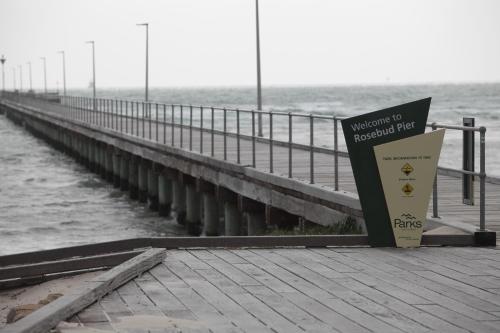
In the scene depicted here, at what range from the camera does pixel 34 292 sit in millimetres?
8305

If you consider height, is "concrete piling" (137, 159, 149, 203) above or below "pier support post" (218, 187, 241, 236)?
below

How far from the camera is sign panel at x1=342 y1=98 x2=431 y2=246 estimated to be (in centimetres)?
842

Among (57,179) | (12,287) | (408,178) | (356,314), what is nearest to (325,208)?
(408,178)

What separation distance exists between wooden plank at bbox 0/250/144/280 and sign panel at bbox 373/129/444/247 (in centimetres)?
227

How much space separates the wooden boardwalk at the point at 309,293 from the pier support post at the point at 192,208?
51.6 feet

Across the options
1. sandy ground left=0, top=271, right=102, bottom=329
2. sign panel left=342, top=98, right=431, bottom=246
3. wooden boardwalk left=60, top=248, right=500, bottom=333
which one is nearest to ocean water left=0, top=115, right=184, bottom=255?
sandy ground left=0, top=271, right=102, bottom=329

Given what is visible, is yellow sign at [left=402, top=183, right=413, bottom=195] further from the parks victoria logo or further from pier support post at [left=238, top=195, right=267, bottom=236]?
pier support post at [left=238, top=195, right=267, bottom=236]

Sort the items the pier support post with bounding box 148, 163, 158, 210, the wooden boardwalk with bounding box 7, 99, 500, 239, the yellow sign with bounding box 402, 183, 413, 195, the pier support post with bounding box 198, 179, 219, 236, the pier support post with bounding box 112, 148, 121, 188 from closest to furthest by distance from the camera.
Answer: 1. the yellow sign with bounding box 402, 183, 413, 195
2. the wooden boardwalk with bounding box 7, 99, 500, 239
3. the pier support post with bounding box 198, 179, 219, 236
4. the pier support post with bounding box 148, 163, 158, 210
5. the pier support post with bounding box 112, 148, 121, 188

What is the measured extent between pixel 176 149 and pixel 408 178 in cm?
1582

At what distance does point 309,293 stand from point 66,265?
2.64m

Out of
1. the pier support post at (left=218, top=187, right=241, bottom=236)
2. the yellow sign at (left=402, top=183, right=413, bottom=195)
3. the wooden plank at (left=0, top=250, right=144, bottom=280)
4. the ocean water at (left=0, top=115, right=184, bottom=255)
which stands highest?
the yellow sign at (left=402, top=183, right=413, bottom=195)

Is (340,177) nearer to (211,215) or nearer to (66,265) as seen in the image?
(211,215)

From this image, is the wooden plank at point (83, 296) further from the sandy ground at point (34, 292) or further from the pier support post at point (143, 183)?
the pier support post at point (143, 183)

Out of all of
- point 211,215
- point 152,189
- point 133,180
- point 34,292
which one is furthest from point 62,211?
point 34,292
